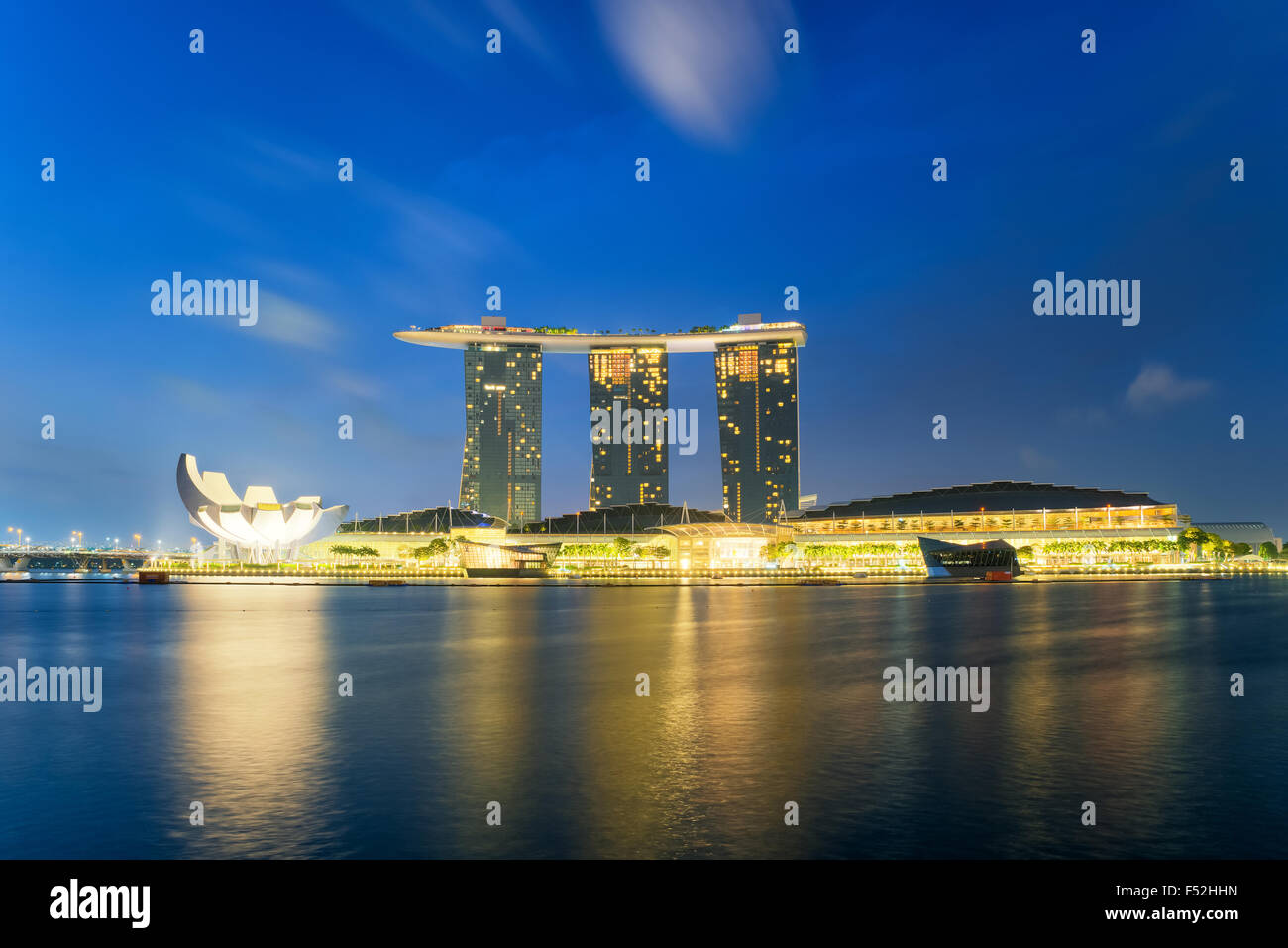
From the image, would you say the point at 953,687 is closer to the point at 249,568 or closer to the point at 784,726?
A: the point at 784,726

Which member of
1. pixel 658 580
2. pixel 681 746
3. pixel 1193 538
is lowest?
pixel 658 580

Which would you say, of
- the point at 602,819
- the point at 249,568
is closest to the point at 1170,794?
the point at 602,819

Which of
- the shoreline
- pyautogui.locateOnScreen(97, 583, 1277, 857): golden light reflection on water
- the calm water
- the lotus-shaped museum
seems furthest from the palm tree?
the lotus-shaped museum

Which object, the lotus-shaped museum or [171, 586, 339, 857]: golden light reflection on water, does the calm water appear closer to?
[171, 586, 339, 857]: golden light reflection on water

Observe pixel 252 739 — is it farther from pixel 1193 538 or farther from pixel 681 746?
pixel 1193 538

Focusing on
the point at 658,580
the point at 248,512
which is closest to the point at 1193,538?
the point at 658,580

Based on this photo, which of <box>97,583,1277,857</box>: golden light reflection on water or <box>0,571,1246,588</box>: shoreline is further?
<box>0,571,1246,588</box>: shoreline
